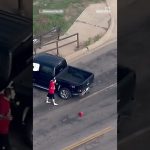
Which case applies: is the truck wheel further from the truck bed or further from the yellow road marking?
the yellow road marking

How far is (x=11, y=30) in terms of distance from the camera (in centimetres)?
879

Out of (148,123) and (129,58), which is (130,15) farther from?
(148,123)

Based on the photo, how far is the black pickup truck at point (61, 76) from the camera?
9477mm

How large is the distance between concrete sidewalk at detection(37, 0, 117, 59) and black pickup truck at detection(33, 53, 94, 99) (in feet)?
2.38

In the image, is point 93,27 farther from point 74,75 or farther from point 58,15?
point 74,75

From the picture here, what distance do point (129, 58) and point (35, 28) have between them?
142 inches

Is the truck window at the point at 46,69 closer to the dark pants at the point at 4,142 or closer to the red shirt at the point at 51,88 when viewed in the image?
the red shirt at the point at 51,88

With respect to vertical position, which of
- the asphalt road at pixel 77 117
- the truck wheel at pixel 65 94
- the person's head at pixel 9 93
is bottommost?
the asphalt road at pixel 77 117

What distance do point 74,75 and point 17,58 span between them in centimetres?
161

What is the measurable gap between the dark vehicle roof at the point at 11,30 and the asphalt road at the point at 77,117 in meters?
1.39

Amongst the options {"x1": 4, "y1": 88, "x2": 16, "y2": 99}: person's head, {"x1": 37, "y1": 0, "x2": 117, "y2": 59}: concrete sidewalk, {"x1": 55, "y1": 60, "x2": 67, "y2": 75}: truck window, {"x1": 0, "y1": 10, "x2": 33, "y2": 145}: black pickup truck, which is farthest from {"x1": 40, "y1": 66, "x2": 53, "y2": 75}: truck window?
{"x1": 4, "y1": 88, "x2": 16, "y2": 99}: person's head

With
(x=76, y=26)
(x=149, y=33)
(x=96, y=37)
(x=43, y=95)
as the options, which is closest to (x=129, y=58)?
(x=149, y=33)

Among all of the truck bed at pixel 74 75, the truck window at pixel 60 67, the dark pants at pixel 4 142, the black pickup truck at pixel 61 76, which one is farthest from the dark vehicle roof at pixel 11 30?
the dark pants at pixel 4 142

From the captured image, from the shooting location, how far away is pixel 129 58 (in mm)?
8938
